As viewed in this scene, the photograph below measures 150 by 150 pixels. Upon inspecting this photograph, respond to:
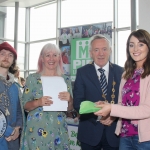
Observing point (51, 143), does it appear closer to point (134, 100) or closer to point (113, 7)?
point (134, 100)

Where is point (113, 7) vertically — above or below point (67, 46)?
above

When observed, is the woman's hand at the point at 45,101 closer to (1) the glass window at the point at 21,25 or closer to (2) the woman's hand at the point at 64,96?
(2) the woman's hand at the point at 64,96

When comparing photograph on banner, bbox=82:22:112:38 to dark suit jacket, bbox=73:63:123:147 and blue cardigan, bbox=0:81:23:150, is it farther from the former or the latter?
blue cardigan, bbox=0:81:23:150

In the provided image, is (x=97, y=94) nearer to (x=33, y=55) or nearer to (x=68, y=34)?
(x=68, y=34)

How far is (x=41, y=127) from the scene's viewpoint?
2490 millimetres

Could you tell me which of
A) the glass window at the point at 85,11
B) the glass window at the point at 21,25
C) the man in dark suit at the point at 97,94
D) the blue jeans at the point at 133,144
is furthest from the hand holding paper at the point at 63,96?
the glass window at the point at 21,25

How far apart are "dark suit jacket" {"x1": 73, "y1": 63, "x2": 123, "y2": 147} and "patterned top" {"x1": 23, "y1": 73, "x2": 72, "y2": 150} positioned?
0.75ft

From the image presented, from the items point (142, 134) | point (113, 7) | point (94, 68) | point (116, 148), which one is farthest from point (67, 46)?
point (142, 134)

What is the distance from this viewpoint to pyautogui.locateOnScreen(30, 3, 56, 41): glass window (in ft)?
27.6

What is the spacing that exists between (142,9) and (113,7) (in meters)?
2.16

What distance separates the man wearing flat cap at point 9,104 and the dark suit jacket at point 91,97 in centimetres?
73

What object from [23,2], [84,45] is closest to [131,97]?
[84,45]

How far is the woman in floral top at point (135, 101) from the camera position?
6.00 feet

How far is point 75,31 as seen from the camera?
18.5 feet
